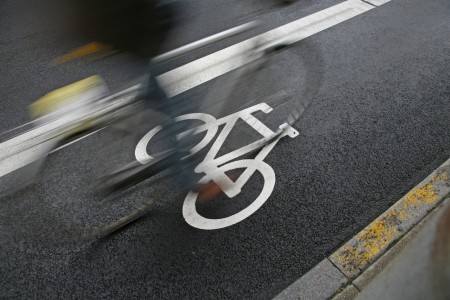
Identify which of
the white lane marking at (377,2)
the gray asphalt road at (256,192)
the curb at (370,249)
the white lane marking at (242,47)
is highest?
the white lane marking at (242,47)

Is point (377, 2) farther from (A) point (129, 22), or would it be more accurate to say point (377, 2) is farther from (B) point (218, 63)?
(A) point (129, 22)

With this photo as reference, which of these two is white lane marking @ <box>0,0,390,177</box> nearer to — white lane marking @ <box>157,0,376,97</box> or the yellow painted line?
white lane marking @ <box>157,0,376,97</box>

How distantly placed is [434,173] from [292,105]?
1.57m

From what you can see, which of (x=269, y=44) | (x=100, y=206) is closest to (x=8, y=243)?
(x=100, y=206)

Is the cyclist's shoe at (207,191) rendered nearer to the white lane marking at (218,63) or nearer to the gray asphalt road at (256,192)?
the gray asphalt road at (256,192)

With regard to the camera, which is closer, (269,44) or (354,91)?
(269,44)

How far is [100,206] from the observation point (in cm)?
323

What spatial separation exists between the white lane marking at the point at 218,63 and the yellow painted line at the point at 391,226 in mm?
1984

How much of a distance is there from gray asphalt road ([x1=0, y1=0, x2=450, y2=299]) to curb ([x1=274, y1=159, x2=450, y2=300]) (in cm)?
8

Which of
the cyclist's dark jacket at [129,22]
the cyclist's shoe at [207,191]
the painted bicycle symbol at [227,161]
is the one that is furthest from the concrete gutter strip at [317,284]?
the cyclist's dark jacket at [129,22]

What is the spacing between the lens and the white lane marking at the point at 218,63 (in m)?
3.72

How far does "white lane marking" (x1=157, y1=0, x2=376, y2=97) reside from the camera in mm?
4504

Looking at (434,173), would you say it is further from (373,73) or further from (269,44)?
(269,44)

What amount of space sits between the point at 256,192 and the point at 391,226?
115cm
